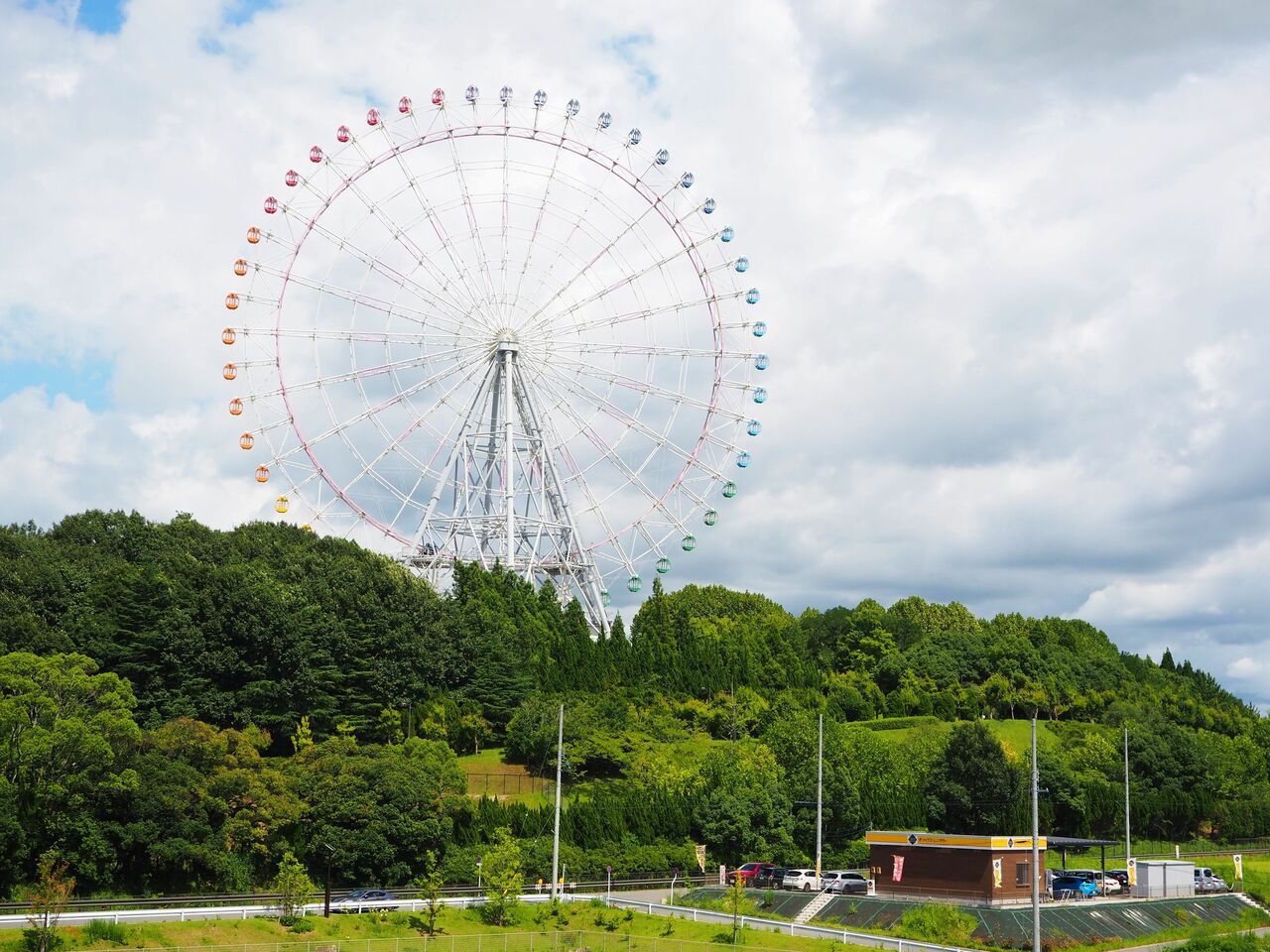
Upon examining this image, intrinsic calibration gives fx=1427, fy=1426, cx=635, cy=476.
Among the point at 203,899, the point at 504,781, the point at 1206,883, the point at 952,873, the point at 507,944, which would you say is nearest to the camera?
the point at 507,944

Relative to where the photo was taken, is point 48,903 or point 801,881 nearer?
point 48,903

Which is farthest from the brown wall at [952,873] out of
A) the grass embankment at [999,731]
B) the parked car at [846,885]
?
the grass embankment at [999,731]

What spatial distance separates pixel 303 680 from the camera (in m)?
72.9

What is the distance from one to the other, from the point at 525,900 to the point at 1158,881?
27.2m

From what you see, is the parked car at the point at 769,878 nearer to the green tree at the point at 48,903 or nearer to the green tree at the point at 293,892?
the green tree at the point at 293,892

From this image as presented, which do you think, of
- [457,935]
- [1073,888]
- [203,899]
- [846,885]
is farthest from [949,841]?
[203,899]

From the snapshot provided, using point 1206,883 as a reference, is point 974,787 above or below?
above

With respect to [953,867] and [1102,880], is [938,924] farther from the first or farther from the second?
[1102,880]

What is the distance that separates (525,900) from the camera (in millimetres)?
55312

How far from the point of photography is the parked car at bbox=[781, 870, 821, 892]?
198ft

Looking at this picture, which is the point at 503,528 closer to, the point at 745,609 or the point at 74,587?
the point at 74,587

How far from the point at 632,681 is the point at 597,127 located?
35271mm

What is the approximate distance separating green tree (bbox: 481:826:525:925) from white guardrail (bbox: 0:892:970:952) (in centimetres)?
140

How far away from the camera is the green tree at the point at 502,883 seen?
172 feet
